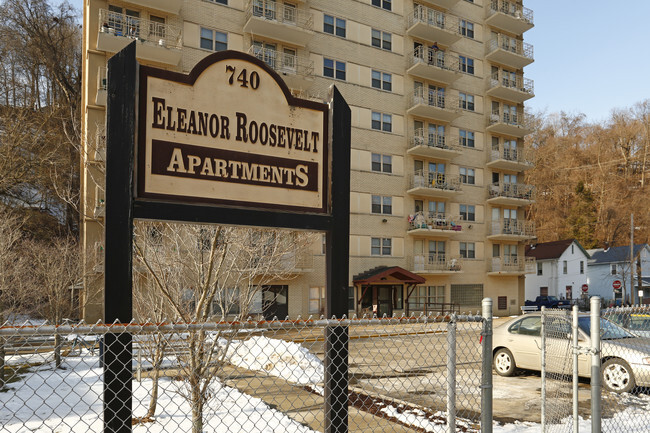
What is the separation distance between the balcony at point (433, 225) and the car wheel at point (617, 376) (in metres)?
25.7

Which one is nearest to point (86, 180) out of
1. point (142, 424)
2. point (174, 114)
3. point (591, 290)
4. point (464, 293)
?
point (142, 424)

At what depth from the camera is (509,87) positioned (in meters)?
42.1

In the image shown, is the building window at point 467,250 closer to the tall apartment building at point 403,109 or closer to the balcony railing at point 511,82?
the tall apartment building at point 403,109

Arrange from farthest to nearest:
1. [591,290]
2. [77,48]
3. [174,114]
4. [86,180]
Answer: [591,290]
[77,48]
[86,180]
[174,114]

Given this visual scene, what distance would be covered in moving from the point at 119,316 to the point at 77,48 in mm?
52110

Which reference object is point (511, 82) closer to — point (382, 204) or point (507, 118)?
point (507, 118)

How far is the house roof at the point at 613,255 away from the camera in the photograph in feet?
198

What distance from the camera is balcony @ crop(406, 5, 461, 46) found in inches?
1452

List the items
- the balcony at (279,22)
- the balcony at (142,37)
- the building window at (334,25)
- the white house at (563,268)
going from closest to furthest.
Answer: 1. the balcony at (142,37)
2. the balcony at (279,22)
3. the building window at (334,25)
4. the white house at (563,268)

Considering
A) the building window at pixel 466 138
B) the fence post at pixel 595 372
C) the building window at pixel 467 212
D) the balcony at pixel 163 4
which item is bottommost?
the fence post at pixel 595 372

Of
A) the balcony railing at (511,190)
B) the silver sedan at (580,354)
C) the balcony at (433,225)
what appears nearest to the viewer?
the silver sedan at (580,354)

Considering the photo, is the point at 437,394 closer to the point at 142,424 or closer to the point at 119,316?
the point at 142,424

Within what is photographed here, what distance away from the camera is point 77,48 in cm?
4791

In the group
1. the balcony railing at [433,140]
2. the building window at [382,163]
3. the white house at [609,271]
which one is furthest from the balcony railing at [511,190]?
the white house at [609,271]
